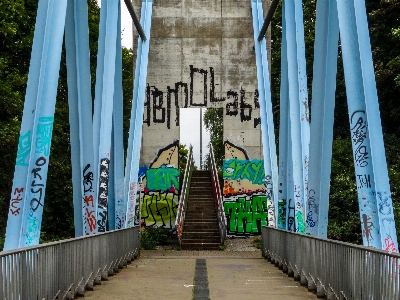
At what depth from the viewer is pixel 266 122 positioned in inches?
989

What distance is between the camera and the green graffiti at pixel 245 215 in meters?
29.2

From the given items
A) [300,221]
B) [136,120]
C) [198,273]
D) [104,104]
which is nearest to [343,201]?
[136,120]

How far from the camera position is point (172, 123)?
2923cm

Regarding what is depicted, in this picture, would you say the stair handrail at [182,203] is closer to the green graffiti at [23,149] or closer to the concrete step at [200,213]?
the concrete step at [200,213]

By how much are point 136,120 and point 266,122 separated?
423 centimetres

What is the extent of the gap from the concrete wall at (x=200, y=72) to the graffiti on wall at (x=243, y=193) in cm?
22

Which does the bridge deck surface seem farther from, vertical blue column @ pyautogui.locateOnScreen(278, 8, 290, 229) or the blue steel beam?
vertical blue column @ pyautogui.locateOnScreen(278, 8, 290, 229)

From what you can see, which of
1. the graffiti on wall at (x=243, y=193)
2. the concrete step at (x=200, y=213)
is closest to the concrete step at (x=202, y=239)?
the concrete step at (x=200, y=213)

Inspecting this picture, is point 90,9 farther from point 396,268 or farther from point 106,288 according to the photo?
point 396,268

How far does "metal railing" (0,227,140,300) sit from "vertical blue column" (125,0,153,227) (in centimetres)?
633

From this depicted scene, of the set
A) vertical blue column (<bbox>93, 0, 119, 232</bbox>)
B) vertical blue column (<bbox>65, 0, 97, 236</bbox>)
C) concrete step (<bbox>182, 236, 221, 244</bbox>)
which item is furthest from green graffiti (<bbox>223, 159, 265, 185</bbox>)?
vertical blue column (<bbox>65, 0, 97, 236</bbox>)

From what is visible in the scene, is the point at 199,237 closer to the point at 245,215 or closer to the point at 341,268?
the point at 245,215

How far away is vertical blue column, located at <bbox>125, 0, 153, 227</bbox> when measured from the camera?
22938mm

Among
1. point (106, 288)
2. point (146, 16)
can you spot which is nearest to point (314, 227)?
point (106, 288)
